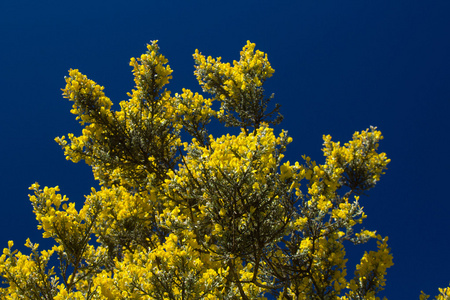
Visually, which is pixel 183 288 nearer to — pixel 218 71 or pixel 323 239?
pixel 323 239

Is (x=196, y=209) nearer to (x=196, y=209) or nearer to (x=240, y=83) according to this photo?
(x=196, y=209)

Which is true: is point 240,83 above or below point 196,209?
above

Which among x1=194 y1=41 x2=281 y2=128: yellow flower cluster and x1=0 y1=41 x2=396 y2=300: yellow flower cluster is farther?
x1=194 y1=41 x2=281 y2=128: yellow flower cluster

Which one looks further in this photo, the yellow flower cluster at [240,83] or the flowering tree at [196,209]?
the yellow flower cluster at [240,83]

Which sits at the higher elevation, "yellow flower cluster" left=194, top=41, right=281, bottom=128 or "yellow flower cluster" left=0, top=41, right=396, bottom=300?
"yellow flower cluster" left=194, top=41, right=281, bottom=128

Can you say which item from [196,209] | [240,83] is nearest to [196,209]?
[196,209]

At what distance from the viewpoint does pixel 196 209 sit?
20.8 feet

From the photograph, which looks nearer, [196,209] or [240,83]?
[196,209]

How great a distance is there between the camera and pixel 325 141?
869 cm

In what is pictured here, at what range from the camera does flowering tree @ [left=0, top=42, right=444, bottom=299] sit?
13.2 ft

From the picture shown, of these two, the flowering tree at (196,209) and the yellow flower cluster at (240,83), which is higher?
the yellow flower cluster at (240,83)

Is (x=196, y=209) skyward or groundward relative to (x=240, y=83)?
groundward

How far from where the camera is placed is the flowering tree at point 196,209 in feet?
13.2

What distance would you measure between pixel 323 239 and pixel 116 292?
3834 mm
